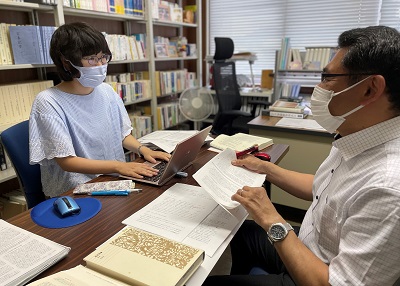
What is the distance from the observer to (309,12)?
3.77 meters

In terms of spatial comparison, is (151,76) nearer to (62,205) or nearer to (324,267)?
(62,205)

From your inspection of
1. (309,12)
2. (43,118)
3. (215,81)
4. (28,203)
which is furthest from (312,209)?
(309,12)

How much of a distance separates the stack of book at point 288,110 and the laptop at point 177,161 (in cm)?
139

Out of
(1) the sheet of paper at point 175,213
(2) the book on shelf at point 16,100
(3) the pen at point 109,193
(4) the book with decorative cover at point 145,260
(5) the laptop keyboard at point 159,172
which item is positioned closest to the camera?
(4) the book with decorative cover at point 145,260

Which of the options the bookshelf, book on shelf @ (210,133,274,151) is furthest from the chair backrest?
book on shelf @ (210,133,274,151)

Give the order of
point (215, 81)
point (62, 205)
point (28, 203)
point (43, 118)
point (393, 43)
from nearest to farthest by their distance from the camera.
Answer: point (393, 43), point (62, 205), point (43, 118), point (28, 203), point (215, 81)

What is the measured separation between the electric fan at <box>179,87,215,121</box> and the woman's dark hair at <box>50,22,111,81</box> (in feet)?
6.01

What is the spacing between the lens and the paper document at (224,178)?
98 centimetres

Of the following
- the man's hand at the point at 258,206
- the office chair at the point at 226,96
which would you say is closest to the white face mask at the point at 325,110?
the man's hand at the point at 258,206

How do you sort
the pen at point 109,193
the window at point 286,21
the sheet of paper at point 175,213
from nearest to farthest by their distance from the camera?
the sheet of paper at point 175,213
the pen at point 109,193
the window at point 286,21

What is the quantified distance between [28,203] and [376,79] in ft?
5.05

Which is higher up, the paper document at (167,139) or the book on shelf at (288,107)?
the book on shelf at (288,107)

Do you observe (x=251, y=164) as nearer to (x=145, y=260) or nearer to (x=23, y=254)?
(x=145, y=260)

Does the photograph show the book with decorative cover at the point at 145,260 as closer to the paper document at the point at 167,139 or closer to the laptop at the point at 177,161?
the laptop at the point at 177,161
